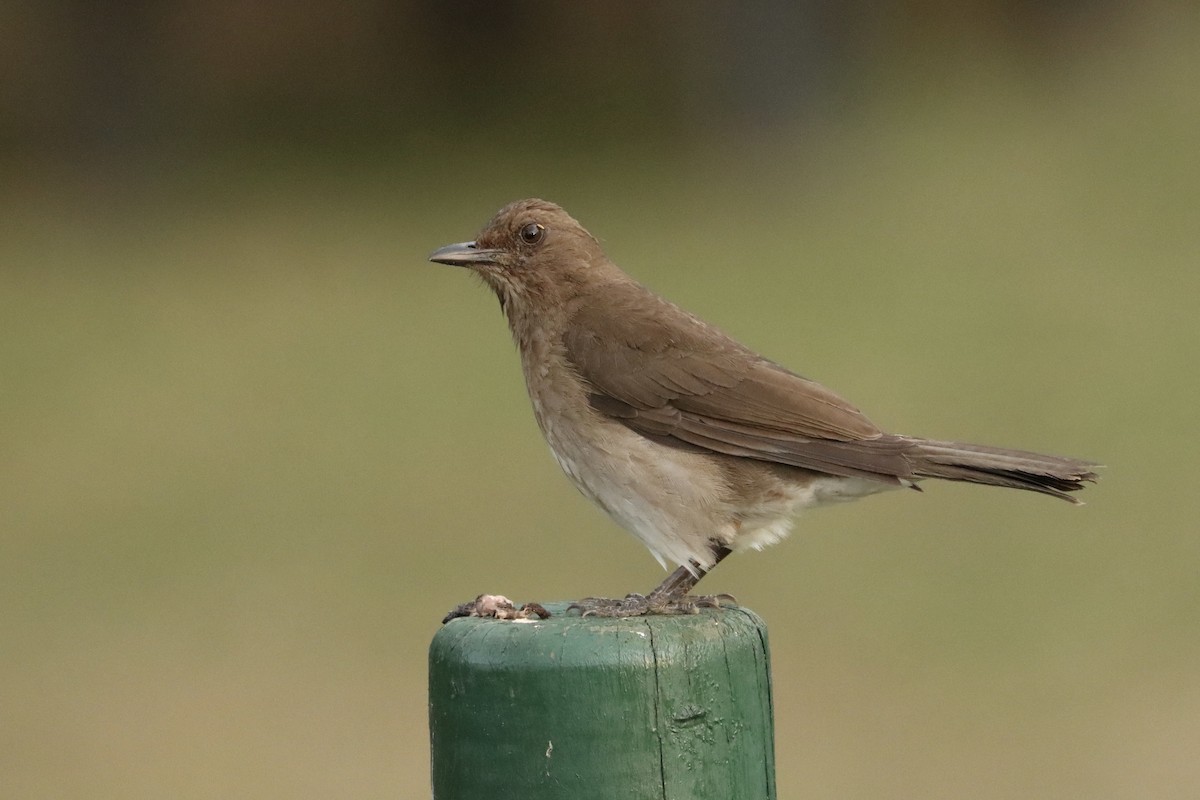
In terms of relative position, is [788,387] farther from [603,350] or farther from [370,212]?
[370,212]

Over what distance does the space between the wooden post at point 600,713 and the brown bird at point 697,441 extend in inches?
60.5

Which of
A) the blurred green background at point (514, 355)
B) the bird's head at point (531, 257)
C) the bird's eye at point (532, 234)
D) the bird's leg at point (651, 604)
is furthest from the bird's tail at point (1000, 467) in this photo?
the blurred green background at point (514, 355)

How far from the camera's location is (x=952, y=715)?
9773 mm

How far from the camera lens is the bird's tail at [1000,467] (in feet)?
15.1

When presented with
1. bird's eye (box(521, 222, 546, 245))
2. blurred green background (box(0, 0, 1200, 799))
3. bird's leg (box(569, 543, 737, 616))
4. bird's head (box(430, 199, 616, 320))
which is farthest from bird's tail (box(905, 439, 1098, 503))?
blurred green background (box(0, 0, 1200, 799))

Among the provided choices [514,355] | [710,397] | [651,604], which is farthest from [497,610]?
[514,355]

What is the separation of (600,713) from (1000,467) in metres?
1.85

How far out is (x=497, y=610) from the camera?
147 inches

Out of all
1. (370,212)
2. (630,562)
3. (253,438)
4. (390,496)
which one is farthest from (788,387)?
(370,212)

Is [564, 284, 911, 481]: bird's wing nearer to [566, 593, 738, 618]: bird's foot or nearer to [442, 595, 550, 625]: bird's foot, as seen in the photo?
[566, 593, 738, 618]: bird's foot

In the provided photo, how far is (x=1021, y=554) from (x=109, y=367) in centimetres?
827

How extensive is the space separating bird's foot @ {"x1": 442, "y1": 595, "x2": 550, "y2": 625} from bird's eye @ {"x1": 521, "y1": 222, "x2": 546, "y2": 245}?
6.52 feet

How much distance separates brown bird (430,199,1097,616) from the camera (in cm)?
486

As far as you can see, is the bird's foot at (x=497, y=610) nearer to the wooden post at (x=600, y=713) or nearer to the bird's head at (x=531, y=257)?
the wooden post at (x=600, y=713)
